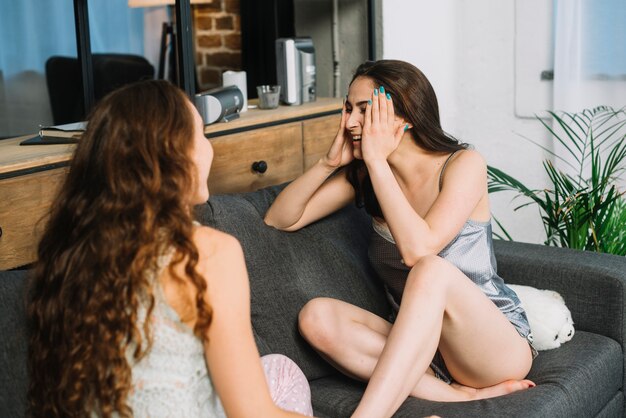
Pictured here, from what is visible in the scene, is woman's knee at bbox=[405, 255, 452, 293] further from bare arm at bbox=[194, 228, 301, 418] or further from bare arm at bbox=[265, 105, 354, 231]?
bare arm at bbox=[194, 228, 301, 418]

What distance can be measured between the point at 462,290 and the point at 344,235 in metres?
0.53

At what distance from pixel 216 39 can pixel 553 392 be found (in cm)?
257

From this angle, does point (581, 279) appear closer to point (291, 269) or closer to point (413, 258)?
point (413, 258)

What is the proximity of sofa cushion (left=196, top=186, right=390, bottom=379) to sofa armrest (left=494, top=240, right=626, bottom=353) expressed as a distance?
43 cm

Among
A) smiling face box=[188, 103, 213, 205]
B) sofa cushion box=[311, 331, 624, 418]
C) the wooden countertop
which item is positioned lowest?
sofa cushion box=[311, 331, 624, 418]

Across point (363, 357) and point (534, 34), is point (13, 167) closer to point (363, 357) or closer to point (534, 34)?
point (363, 357)

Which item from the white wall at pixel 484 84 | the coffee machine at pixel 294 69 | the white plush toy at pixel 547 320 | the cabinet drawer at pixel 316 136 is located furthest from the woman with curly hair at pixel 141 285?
the white wall at pixel 484 84

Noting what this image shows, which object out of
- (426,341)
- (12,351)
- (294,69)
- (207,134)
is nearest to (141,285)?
(12,351)

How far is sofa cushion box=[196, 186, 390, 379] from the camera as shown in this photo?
6.68 ft

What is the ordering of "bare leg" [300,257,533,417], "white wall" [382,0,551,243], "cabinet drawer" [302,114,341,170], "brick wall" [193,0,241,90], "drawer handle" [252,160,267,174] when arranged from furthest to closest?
"brick wall" [193,0,241,90] < "white wall" [382,0,551,243] < "cabinet drawer" [302,114,341,170] < "drawer handle" [252,160,267,174] < "bare leg" [300,257,533,417]

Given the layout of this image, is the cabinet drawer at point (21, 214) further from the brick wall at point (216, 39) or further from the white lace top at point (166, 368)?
the brick wall at point (216, 39)

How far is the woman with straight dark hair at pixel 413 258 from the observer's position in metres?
1.80

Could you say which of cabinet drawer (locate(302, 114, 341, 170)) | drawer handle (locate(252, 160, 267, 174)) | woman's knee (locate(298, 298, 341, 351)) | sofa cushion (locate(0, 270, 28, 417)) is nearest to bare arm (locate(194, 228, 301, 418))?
sofa cushion (locate(0, 270, 28, 417))

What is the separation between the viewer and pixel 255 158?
2645mm
